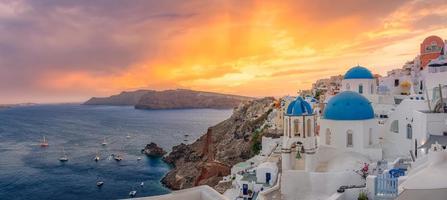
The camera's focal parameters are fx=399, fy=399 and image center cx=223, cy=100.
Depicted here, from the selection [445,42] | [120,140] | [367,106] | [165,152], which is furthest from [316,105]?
[120,140]

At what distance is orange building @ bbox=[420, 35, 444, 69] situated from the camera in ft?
115

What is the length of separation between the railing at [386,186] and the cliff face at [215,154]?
25.2 metres

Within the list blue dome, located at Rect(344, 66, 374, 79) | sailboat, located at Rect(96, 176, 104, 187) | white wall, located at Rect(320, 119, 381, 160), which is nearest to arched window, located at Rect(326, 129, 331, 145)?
white wall, located at Rect(320, 119, 381, 160)

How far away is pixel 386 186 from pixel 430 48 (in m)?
29.1

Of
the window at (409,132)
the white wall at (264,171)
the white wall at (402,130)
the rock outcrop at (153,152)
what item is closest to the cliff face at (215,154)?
the rock outcrop at (153,152)

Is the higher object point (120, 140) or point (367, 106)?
point (367, 106)

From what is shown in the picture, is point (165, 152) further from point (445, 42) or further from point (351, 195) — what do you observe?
point (351, 195)

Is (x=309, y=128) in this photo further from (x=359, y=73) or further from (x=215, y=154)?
(x=215, y=154)

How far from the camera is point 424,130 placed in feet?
58.3

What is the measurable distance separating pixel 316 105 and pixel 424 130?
19069 millimetres

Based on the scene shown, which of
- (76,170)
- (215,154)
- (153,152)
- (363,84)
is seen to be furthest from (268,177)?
(153,152)

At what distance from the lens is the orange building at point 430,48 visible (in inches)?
1381

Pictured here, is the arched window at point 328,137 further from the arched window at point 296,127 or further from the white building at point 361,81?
the white building at point 361,81

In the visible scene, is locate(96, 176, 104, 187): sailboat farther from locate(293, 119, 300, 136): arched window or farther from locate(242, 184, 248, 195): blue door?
locate(293, 119, 300, 136): arched window
